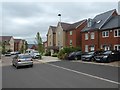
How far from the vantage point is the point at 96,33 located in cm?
3834

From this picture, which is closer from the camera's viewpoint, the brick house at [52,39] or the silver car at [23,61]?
the silver car at [23,61]

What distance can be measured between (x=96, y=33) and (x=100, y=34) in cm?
92

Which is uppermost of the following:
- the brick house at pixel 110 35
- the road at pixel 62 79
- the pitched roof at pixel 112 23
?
the pitched roof at pixel 112 23

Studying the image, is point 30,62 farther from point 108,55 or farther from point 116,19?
point 116,19

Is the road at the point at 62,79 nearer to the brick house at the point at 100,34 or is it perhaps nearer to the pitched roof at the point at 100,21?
the brick house at the point at 100,34

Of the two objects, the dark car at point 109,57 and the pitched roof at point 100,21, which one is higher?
the pitched roof at point 100,21

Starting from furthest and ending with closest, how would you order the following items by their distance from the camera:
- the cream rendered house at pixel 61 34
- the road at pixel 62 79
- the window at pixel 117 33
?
the cream rendered house at pixel 61 34 < the window at pixel 117 33 < the road at pixel 62 79

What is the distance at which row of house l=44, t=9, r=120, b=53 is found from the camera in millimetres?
34625

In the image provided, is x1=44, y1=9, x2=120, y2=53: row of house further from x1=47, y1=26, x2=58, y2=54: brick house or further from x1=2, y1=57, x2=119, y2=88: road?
x1=2, y1=57, x2=119, y2=88: road

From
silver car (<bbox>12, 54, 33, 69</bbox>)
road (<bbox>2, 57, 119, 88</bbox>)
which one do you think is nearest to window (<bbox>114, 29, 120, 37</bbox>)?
silver car (<bbox>12, 54, 33, 69</bbox>)

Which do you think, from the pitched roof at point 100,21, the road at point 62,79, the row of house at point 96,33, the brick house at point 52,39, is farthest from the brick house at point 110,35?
the brick house at point 52,39

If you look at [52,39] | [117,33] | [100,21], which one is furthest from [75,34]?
[117,33]

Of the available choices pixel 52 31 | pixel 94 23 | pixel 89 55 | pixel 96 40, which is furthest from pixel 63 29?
pixel 89 55

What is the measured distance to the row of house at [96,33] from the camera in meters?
34.6
